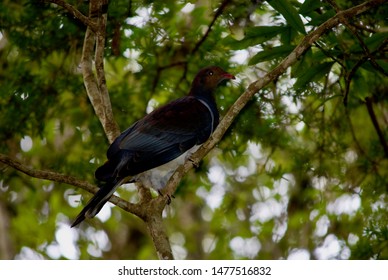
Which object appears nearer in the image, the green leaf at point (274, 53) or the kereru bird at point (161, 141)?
the kereru bird at point (161, 141)

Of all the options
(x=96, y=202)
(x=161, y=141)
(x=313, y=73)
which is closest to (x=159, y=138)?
(x=161, y=141)

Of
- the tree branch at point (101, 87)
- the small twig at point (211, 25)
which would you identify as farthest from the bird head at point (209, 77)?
the tree branch at point (101, 87)

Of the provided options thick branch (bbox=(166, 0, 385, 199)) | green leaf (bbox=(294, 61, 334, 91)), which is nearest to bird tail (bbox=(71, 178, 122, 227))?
thick branch (bbox=(166, 0, 385, 199))

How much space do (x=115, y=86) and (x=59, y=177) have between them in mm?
2080

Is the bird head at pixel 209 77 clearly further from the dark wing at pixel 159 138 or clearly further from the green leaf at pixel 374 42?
the green leaf at pixel 374 42

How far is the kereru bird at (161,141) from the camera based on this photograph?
3.64 m

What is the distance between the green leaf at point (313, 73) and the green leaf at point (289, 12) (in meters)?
0.25

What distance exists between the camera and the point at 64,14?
185 inches

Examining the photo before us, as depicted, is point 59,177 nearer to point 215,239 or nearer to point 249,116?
point 249,116

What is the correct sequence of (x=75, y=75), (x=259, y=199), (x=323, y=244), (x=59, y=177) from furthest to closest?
(x=259, y=199) < (x=323, y=244) < (x=75, y=75) < (x=59, y=177)

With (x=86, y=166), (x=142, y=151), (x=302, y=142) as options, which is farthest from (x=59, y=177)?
(x=302, y=142)

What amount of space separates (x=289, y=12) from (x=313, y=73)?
0.45 m

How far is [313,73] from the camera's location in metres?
3.90

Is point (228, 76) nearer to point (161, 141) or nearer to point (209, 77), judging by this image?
point (209, 77)
